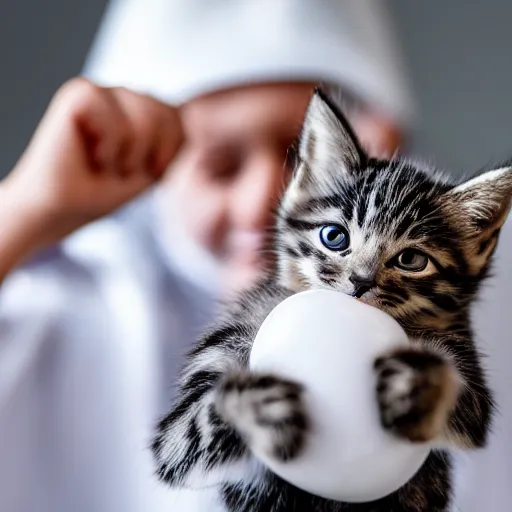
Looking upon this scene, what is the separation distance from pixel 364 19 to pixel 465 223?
20.1 inches

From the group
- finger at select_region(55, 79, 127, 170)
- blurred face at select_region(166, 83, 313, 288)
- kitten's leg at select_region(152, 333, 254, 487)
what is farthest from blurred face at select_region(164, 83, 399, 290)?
kitten's leg at select_region(152, 333, 254, 487)

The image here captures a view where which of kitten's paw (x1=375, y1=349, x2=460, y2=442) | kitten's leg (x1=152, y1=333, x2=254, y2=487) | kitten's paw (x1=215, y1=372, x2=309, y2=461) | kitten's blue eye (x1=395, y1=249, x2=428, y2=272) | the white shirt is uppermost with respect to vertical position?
kitten's blue eye (x1=395, y1=249, x2=428, y2=272)

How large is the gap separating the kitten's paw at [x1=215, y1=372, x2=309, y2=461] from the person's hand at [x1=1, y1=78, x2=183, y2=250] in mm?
413

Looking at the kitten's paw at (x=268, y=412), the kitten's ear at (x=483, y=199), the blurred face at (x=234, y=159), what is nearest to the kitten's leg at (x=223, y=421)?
the kitten's paw at (x=268, y=412)

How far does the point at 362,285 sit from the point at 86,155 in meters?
0.44

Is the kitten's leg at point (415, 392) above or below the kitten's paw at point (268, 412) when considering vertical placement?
above

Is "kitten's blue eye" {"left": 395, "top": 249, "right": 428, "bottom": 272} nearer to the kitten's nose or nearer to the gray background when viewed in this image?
the kitten's nose

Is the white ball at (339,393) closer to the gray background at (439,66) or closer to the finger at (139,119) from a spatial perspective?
the finger at (139,119)

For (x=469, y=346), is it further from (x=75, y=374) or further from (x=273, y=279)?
(x=75, y=374)

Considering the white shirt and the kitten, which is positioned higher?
the kitten

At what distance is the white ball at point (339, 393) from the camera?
227 millimetres

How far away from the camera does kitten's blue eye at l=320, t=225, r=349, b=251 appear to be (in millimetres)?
288

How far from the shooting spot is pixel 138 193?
2.24ft

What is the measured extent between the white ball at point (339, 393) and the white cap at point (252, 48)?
0.43m
